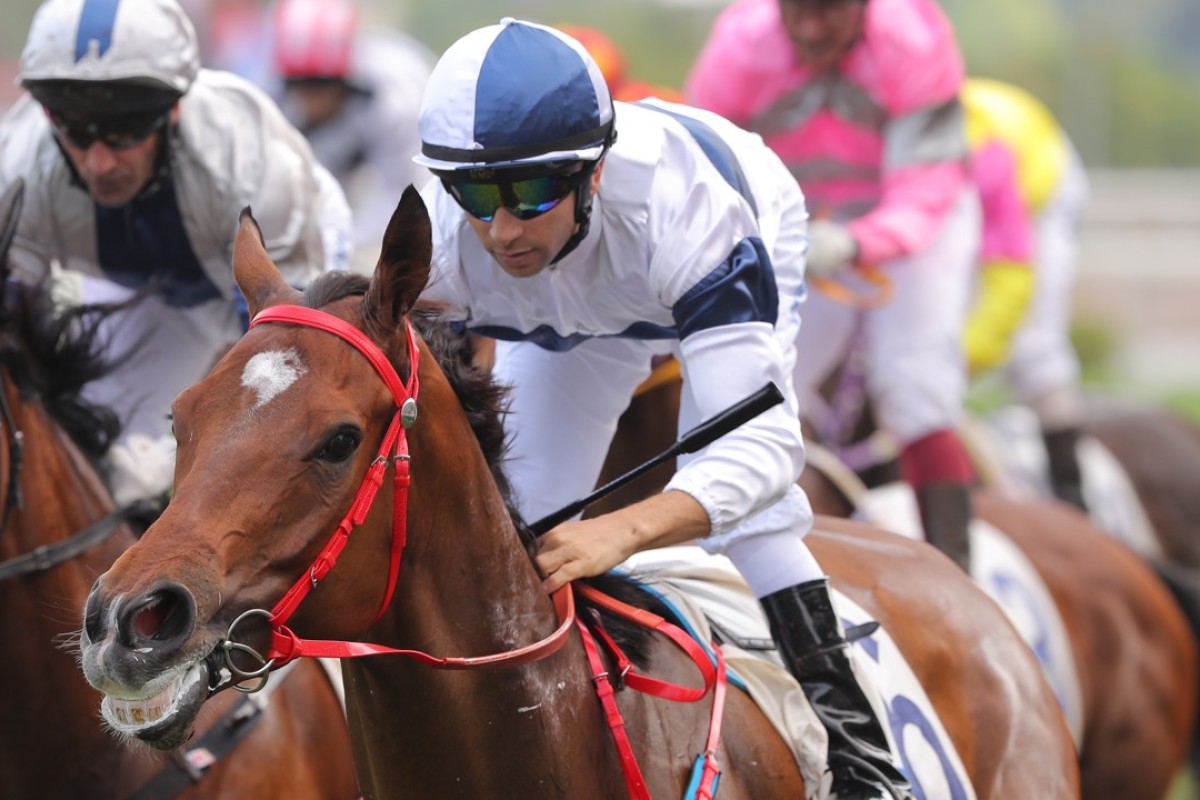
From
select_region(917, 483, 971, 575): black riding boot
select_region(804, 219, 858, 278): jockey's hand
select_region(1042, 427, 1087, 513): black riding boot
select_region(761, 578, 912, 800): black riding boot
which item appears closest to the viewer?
select_region(761, 578, 912, 800): black riding boot

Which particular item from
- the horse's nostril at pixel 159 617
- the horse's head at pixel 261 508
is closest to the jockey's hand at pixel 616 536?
the horse's head at pixel 261 508

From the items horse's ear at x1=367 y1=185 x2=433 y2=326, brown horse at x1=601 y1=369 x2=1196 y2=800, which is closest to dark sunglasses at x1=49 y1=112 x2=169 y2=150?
horse's ear at x1=367 y1=185 x2=433 y2=326

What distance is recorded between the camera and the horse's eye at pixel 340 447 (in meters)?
2.58

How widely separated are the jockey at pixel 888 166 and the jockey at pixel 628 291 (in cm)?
195

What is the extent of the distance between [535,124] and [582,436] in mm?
977

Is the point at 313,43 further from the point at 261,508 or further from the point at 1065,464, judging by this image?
the point at 261,508

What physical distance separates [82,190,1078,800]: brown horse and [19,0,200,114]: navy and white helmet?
4.10ft

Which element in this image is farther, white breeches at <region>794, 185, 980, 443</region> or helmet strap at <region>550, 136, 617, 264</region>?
white breeches at <region>794, 185, 980, 443</region>

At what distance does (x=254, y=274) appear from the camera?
287cm

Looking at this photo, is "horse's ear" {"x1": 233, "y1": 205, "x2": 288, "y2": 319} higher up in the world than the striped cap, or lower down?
higher up

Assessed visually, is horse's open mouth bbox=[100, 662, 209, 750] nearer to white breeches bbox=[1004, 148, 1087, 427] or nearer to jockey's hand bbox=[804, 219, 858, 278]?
jockey's hand bbox=[804, 219, 858, 278]

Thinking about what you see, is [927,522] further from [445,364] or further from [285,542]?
[285,542]

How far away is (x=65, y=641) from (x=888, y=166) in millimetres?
3522

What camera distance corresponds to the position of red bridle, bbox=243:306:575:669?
2.58 m
